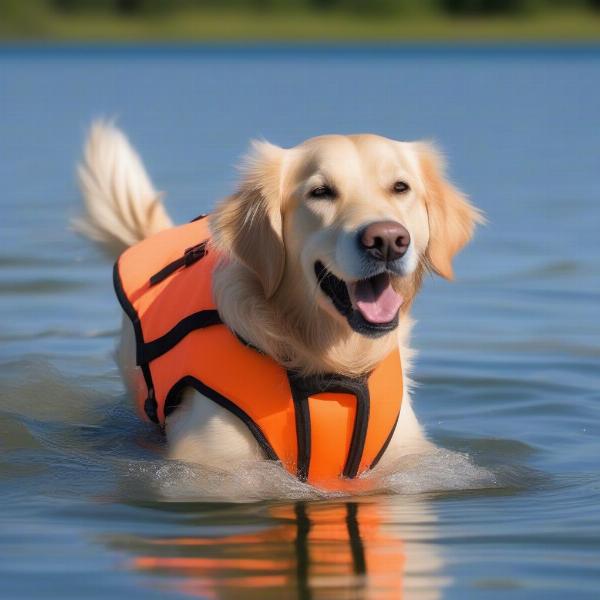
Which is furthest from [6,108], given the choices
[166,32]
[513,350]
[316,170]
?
[166,32]

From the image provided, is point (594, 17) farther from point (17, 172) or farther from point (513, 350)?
point (513, 350)

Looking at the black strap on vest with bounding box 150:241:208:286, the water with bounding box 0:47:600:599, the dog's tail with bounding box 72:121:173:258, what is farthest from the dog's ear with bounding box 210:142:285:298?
the dog's tail with bounding box 72:121:173:258

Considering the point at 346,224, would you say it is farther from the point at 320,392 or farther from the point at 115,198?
the point at 115,198

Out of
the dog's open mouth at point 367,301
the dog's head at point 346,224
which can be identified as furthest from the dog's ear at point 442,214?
the dog's open mouth at point 367,301

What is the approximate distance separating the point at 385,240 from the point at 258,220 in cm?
67

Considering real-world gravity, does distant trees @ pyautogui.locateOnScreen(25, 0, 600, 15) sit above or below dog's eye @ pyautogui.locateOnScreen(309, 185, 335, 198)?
below

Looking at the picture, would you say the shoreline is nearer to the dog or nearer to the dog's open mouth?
the dog

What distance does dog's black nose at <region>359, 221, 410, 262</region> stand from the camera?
16.9 feet

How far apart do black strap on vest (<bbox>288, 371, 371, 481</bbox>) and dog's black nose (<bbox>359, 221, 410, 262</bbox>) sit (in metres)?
0.74

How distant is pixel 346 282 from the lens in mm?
5383

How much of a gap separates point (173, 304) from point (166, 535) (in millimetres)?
1380

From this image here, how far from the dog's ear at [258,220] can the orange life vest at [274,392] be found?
30cm

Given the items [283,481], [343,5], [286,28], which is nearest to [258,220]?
[283,481]

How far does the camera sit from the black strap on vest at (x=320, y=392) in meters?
5.71
